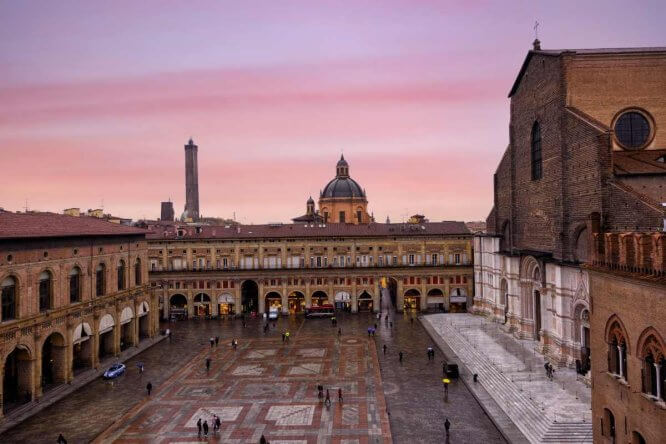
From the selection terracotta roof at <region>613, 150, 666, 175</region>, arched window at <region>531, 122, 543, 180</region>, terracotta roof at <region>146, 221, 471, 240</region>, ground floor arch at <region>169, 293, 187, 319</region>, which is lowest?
ground floor arch at <region>169, 293, 187, 319</region>

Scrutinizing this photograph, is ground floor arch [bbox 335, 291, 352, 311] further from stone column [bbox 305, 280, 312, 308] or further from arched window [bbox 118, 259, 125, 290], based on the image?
arched window [bbox 118, 259, 125, 290]

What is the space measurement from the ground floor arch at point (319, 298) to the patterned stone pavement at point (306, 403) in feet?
40.7

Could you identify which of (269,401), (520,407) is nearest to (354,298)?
(269,401)

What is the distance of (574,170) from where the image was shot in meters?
39.0

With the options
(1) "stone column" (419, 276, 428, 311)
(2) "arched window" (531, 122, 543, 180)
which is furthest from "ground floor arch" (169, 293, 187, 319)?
(2) "arched window" (531, 122, 543, 180)

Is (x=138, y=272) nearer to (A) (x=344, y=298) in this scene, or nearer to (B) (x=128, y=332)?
(B) (x=128, y=332)

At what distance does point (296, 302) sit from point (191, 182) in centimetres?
11152

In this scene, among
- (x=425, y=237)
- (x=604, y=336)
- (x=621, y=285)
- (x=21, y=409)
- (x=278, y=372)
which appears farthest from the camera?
(x=425, y=237)

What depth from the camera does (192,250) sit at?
235ft

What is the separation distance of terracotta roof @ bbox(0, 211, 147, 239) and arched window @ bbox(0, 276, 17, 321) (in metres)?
3.07

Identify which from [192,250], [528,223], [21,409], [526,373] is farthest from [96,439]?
[192,250]

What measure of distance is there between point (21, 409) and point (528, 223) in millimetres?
42487

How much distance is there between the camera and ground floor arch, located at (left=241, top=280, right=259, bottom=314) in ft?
243

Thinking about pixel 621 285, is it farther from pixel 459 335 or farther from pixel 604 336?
pixel 459 335
